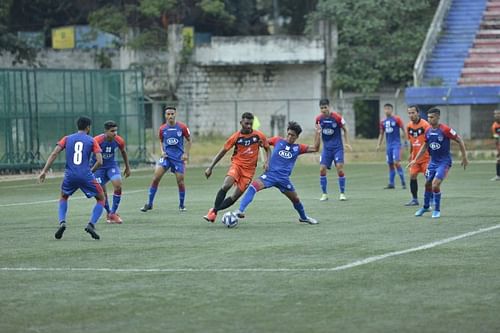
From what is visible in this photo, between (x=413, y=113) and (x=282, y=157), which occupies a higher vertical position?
(x=413, y=113)

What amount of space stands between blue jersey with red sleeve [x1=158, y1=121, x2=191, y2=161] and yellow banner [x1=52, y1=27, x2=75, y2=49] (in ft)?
106

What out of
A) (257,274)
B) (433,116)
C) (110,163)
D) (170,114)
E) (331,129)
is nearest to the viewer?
(257,274)

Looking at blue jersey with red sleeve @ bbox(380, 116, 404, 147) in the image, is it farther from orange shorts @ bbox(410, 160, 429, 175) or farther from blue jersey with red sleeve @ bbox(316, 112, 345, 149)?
orange shorts @ bbox(410, 160, 429, 175)

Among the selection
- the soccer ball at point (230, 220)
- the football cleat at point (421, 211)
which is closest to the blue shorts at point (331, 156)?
the football cleat at point (421, 211)

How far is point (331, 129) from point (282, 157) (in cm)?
616

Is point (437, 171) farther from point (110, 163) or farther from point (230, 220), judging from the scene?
point (110, 163)

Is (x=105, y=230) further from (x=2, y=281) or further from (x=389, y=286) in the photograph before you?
(x=389, y=286)

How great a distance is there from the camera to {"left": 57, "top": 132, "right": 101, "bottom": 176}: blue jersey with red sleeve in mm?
16047

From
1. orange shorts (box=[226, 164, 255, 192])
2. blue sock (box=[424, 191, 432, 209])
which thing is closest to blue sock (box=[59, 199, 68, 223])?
orange shorts (box=[226, 164, 255, 192])

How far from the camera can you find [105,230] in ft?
57.9

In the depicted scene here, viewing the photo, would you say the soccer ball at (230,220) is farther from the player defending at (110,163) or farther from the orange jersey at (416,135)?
the orange jersey at (416,135)

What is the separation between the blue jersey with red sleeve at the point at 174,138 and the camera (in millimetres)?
21625

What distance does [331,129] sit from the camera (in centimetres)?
2395

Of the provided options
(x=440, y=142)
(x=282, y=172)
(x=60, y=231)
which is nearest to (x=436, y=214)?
(x=440, y=142)
